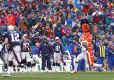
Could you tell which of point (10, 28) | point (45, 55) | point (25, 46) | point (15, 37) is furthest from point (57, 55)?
point (10, 28)

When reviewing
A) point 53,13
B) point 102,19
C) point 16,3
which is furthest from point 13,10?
point 102,19

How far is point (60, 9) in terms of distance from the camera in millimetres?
17422

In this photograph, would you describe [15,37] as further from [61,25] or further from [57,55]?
[61,25]

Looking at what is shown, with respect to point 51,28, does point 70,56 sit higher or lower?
lower

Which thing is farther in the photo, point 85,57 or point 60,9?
point 60,9

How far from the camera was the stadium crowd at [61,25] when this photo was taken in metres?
14.6

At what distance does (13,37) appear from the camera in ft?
48.9

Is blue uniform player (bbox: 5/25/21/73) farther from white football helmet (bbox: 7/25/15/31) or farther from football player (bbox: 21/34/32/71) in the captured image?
white football helmet (bbox: 7/25/15/31)

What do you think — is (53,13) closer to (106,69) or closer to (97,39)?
(97,39)

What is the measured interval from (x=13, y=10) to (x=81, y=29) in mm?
3808

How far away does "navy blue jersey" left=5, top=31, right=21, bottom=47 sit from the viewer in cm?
1475

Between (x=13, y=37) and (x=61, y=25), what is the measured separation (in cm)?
274

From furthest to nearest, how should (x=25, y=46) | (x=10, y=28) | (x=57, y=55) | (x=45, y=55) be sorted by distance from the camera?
(x=10, y=28) < (x=25, y=46) < (x=57, y=55) < (x=45, y=55)

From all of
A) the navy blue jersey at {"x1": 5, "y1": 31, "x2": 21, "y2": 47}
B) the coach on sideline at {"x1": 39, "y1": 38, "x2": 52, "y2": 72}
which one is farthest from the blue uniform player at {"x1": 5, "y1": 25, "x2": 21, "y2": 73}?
the coach on sideline at {"x1": 39, "y1": 38, "x2": 52, "y2": 72}
